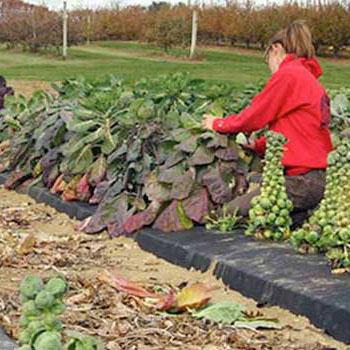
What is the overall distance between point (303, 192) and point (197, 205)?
701 millimetres

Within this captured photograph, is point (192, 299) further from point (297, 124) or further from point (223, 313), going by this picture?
point (297, 124)

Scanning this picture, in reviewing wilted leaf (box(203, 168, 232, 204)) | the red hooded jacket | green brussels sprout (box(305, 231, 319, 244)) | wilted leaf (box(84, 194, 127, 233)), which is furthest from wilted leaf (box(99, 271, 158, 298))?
wilted leaf (box(84, 194, 127, 233))

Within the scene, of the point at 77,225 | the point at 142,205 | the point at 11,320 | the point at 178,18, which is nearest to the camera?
the point at 11,320

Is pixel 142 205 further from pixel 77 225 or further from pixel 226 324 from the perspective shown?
pixel 226 324

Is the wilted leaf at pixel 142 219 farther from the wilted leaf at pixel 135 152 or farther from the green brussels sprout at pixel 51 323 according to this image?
Result: the green brussels sprout at pixel 51 323

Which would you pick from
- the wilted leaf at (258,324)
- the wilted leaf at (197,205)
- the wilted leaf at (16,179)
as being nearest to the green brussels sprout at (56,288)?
the wilted leaf at (258,324)

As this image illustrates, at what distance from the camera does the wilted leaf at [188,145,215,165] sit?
6.46m

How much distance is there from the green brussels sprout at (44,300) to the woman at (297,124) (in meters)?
3.64

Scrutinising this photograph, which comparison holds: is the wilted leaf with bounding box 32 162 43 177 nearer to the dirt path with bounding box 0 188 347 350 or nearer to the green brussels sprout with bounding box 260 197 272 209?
the dirt path with bounding box 0 188 347 350

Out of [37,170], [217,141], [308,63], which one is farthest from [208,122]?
[37,170]

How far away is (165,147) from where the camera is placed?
6852mm

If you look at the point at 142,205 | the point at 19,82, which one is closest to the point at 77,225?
the point at 142,205

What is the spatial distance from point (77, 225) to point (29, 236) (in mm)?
967

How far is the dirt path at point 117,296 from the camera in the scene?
14.1ft
